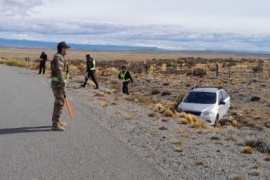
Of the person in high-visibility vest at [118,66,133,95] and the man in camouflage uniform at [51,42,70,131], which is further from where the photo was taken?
the person in high-visibility vest at [118,66,133,95]

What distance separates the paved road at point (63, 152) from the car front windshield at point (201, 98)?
24.8 feet

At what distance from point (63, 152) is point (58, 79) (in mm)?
2231

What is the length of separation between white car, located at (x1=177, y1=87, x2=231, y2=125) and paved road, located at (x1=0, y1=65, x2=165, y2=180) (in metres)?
6.55

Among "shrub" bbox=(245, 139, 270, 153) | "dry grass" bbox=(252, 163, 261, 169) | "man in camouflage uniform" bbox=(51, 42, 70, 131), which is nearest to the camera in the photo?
"dry grass" bbox=(252, 163, 261, 169)

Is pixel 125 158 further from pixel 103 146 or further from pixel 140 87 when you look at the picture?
pixel 140 87

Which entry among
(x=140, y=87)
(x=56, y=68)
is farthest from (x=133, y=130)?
(x=140, y=87)

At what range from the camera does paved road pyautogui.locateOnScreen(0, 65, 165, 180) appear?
23.1 ft

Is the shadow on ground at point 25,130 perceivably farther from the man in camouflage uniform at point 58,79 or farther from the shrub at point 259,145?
the shrub at point 259,145

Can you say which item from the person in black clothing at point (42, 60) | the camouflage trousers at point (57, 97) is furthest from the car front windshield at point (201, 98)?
the person in black clothing at point (42, 60)

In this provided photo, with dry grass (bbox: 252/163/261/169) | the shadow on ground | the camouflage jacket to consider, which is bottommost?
dry grass (bbox: 252/163/261/169)

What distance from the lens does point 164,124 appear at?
1352 centimetres

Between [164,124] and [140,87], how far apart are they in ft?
73.9

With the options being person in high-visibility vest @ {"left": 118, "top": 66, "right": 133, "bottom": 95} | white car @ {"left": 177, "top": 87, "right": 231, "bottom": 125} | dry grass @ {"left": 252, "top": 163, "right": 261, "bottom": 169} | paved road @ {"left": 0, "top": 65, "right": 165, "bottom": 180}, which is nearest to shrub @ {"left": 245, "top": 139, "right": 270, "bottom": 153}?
dry grass @ {"left": 252, "top": 163, "right": 261, "bottom": 169}

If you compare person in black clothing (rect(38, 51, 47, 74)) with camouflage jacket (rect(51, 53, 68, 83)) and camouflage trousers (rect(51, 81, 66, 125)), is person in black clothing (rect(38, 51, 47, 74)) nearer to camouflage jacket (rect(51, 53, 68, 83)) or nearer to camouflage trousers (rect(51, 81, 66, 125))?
camouflage trousers (rect(51, 81, 66, 125))
